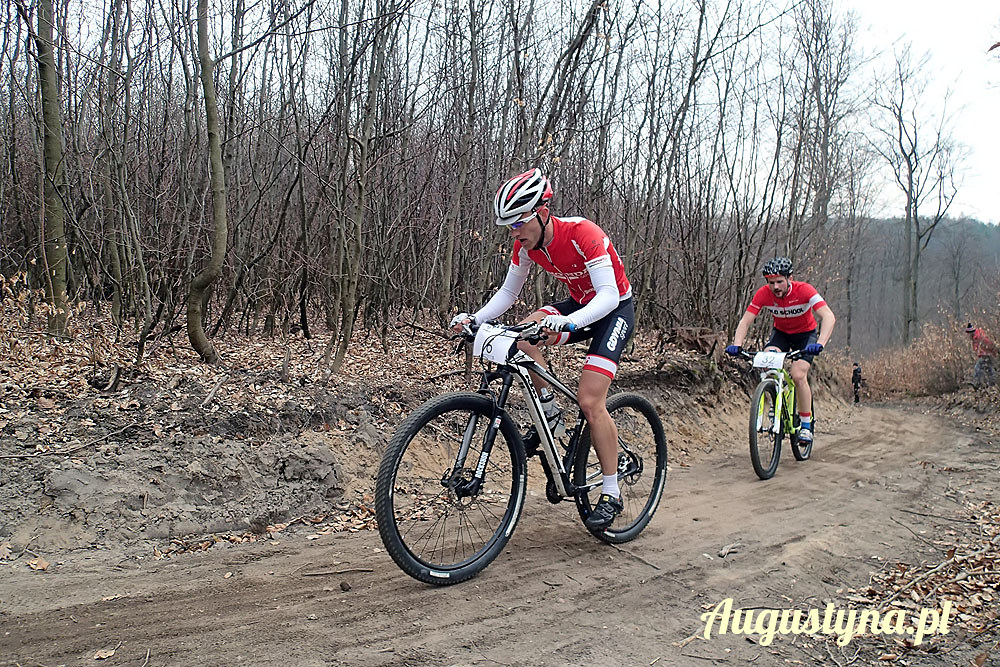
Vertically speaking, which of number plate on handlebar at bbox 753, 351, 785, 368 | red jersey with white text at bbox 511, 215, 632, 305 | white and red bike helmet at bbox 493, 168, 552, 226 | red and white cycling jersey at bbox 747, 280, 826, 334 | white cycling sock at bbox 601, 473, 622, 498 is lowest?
white cycling sock at bbox 601, 473, 622, 498

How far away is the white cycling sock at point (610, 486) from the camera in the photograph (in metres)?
4.30

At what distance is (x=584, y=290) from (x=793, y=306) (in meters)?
4.14

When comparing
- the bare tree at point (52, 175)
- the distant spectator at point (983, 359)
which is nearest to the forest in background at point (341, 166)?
the bare tree at point (52, 175)

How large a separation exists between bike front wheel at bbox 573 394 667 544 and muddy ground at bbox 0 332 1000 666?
18 cm

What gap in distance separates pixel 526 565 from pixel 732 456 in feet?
16.7

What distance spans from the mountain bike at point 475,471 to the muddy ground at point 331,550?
188mm

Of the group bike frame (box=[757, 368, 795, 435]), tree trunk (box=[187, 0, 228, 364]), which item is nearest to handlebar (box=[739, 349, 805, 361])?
bike frame (box=[757, 368, 795, 435])

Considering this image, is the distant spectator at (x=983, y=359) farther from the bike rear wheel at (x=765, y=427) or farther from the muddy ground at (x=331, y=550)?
the bike rear wheel at (x=765, y=427)

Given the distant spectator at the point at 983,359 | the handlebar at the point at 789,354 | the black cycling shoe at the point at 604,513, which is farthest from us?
the distant spectator at the point at 983,359

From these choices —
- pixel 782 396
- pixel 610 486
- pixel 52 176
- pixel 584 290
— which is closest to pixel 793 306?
pixel 782 396

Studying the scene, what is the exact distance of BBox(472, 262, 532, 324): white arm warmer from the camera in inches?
163

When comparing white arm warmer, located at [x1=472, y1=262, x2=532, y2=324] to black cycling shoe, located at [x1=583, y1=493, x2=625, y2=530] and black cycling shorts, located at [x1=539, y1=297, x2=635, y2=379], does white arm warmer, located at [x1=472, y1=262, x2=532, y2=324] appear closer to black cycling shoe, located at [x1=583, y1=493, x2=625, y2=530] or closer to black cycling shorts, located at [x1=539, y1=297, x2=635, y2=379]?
black cycling shorts, located at [x1=539, y1=297, x2=635, y2=379]

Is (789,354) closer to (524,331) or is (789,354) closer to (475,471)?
(524,331)

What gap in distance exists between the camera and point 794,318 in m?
7.64
